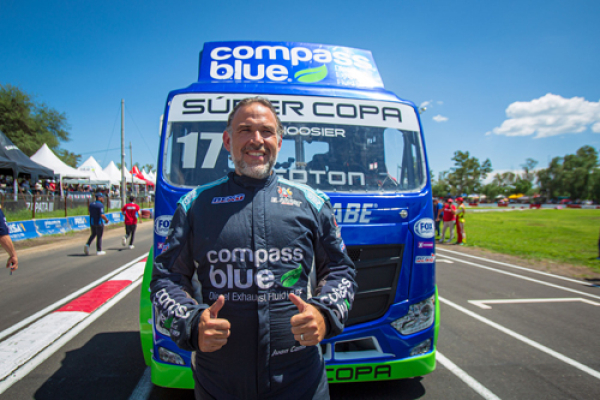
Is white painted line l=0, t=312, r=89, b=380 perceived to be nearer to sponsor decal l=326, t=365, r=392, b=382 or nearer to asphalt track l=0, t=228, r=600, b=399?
asphalt track l=0, t=228, r=600, b=399

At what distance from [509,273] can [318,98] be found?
8141 millimetres

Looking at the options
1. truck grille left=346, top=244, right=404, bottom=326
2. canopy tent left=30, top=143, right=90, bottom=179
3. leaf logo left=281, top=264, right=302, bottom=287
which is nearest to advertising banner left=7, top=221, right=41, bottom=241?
canopy tent left=30, top=143, right=90, bottom=179

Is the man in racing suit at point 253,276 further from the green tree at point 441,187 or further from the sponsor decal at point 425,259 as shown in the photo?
the green tree at point 441,187

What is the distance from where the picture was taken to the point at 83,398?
301 cm

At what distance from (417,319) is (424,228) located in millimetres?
750

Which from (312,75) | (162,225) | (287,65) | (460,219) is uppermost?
(287,65)

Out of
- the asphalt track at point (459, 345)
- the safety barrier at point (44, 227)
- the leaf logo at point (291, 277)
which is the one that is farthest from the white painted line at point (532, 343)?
the safety barrier at point (44, 227)

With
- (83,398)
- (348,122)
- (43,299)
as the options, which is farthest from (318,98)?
(43,299)

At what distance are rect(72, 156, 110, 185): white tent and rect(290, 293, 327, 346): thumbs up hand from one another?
116ft

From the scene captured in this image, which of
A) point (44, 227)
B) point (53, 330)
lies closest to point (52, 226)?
point (44, 227)

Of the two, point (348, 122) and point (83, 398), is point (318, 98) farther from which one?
point (83, 398)

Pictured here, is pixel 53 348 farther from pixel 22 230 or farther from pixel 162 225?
pixel 22 230

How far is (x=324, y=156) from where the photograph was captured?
3.13 metres

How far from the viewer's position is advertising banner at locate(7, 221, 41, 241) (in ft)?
43.3
